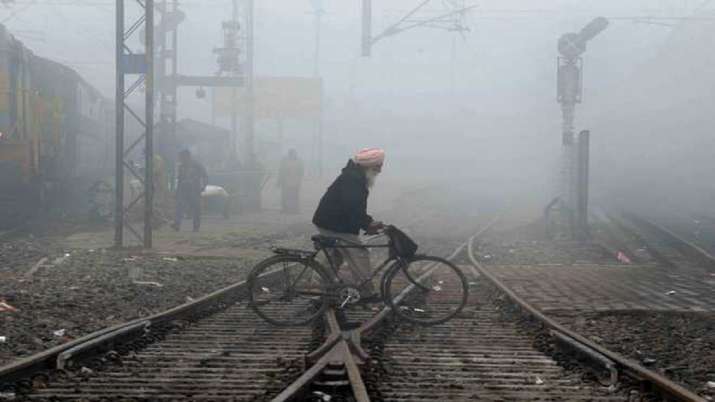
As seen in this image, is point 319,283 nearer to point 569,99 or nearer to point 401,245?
point 401,245

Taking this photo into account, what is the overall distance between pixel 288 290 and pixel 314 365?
2438mm

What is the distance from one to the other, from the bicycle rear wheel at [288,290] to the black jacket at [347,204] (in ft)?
1.41

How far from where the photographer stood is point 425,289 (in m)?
8.98

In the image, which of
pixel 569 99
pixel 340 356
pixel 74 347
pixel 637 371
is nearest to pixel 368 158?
pixel 340 356

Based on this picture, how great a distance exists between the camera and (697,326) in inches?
338

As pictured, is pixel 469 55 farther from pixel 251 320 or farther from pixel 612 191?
pixel 251 320

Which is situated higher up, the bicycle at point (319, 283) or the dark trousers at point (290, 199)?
the bicycle at point (319, 283)

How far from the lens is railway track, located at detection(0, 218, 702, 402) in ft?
18.1

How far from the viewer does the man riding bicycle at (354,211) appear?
327 inches

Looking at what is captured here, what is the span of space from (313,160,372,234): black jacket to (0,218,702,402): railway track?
80 cm

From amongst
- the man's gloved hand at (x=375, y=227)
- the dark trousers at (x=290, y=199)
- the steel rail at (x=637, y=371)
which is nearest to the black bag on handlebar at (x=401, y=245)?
the man's gloved hand at (x=375, y=227)

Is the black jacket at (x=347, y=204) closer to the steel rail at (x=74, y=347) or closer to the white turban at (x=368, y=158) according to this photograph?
the white turban at (x=368, y=158)

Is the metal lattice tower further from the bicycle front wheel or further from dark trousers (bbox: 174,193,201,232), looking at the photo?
the bicycle front wheel

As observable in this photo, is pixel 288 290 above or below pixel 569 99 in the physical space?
below
